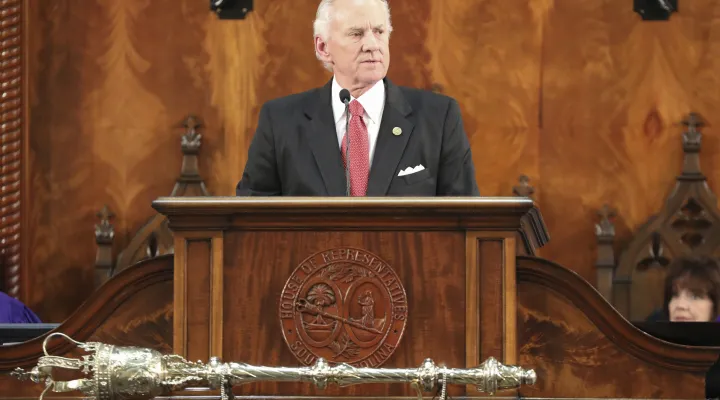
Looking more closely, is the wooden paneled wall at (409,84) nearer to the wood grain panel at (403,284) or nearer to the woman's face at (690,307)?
the woman's face at (690,307)

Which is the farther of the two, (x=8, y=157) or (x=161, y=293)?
(x=8, y=157)

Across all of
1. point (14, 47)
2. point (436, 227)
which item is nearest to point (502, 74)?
point (14, 47)

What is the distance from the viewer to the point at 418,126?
4051mm

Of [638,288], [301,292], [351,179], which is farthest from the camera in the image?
[638,288]

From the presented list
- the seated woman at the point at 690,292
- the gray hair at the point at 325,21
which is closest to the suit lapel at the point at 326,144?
the gray hair at the point at 325,21

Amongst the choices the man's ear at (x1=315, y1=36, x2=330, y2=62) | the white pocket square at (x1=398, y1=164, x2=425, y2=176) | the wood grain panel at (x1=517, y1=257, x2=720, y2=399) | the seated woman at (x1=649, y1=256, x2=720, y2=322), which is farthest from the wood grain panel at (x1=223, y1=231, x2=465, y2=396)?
the seated woman at (x1=649, y1=256, x2=720, y2=322)

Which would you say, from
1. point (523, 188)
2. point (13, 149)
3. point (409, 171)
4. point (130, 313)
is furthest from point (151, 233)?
point (130, 313)

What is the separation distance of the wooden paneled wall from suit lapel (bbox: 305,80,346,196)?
2.35 m

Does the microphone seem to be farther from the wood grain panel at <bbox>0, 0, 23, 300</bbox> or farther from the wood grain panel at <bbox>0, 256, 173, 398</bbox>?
the wood grain panel at <bbox>0, 0, 23, 300</bbox>

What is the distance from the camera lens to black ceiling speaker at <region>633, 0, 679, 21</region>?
6.44 meters

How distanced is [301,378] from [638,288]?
3.55m

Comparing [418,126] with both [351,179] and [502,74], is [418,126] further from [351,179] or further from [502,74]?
[502,74]

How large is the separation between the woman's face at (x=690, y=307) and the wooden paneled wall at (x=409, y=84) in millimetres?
648

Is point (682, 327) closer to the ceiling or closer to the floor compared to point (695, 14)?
closer to the floor
